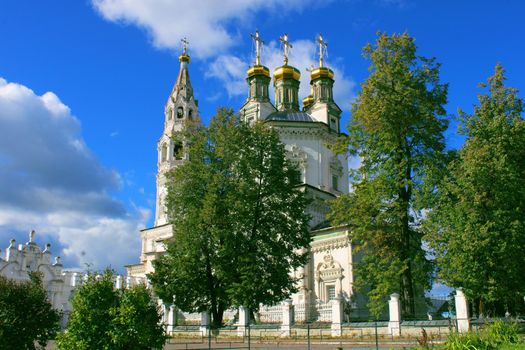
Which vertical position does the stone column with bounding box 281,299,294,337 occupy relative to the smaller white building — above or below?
below

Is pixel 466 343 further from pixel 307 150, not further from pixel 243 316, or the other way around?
pixel 307 150

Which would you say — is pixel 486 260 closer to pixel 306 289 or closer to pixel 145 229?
pixel 306 289

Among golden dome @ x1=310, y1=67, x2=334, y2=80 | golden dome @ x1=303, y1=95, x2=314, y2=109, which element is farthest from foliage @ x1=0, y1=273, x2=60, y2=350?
golden dome @ x1=303, y1=95, x2=314, y2=109

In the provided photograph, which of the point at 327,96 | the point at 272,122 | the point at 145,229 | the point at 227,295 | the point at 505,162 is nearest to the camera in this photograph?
the point at 505,162

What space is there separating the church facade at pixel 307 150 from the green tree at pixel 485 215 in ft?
28.9

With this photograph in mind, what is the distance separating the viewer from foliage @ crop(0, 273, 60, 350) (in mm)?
11680

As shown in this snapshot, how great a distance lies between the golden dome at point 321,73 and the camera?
39.4m

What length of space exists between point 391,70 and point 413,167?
365 cm

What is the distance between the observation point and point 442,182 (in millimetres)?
17984

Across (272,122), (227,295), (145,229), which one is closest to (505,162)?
(227,295)

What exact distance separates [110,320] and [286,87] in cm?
3032

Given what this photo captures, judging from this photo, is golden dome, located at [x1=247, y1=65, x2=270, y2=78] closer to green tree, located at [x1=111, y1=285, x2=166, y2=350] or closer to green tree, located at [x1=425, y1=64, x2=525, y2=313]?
green tree, located at [x1=425, y1=64, x2=525, y2=313]

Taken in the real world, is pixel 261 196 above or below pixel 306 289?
above

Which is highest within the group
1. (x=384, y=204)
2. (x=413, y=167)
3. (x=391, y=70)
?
(x=391, y=70)
